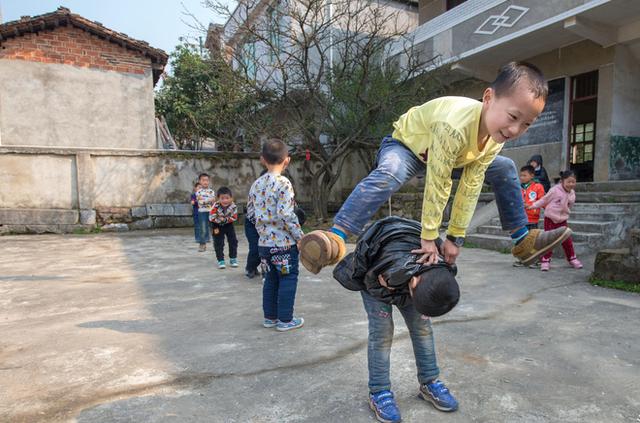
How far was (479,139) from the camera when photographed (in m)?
1.91

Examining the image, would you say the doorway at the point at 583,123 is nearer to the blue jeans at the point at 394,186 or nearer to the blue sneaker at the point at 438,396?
the blue jeans at the point at 394,186

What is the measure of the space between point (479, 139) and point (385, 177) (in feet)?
1.53

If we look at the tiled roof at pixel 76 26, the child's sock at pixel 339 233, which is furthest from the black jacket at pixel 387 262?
the tiled roof at pixel 76 26

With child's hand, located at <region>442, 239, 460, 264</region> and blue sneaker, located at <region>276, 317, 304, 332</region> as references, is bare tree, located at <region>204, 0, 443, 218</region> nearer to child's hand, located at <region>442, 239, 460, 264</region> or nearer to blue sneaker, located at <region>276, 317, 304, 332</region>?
blue sneaker, located at <region>276, 317, 304, 332</region>

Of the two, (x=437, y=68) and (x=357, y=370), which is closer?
(x=357, y=370)

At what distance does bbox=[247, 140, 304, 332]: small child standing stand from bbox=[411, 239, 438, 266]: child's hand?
166 centimetres

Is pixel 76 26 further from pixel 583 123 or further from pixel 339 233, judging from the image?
pixel 583 123

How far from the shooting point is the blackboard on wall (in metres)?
10.8

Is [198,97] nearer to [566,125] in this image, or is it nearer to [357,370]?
[566,125]

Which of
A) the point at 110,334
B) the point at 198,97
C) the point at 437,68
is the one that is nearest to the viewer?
the point at 110,334

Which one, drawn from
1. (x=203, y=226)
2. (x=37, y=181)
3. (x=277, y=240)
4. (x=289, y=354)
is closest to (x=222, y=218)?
(x=203, y=226)

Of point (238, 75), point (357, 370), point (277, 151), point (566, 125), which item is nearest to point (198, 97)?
point (238, 75)

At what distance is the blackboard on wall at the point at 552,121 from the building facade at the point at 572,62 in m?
0.02

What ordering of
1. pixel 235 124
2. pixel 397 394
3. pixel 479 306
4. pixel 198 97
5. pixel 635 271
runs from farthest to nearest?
pixel 198 97 < pixel 235 124 < pixel 635 271 < pixel 479 306 < pixel 397 394
